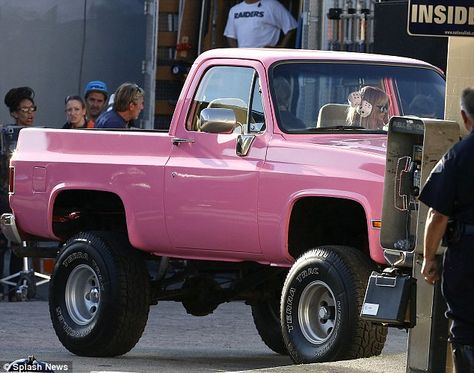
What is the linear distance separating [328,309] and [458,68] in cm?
207

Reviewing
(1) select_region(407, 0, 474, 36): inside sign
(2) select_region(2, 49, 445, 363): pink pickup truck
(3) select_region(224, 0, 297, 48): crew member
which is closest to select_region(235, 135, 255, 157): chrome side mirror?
(2) select_region(2, 49, 445, 363): pink pickup truck

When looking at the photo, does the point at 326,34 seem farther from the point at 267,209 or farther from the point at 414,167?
the point at 414,167

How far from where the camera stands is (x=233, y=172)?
11.4 metres

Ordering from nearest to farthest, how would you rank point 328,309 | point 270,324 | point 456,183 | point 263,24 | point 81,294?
1. point 456,183
2. point 328,309
3. point 81,294
4. point 270,324
5. point 263,24

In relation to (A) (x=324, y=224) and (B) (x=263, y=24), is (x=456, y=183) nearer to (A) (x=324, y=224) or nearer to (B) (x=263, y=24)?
(A) (x=324, y=224)

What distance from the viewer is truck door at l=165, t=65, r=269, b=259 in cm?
1133

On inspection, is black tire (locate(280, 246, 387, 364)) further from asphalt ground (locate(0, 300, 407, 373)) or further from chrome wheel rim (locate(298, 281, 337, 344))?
asphalt ground (locate(0, 300, 407, 373))

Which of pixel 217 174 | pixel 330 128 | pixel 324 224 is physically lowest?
pixel 324 224

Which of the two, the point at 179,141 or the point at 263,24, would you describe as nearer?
the point at 179,141

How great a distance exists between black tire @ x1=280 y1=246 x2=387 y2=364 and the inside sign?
2055 millimetres

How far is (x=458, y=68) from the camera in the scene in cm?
938

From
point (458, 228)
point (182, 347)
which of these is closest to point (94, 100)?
point (182, 347)

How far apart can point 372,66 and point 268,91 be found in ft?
2.93

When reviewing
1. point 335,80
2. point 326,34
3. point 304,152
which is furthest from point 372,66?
point 326,34
